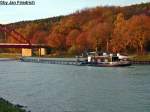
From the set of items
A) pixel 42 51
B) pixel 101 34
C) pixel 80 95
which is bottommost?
pixel 80 95

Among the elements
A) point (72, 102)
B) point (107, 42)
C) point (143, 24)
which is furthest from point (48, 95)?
point (107, 42)

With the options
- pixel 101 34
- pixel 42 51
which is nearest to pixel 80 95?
pixel 101 34

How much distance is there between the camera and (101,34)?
87.7m

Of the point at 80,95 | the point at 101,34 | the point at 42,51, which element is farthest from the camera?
the point at 42,51

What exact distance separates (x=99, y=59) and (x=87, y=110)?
45.6m

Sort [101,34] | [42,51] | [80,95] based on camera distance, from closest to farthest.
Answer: [80,95]
[101,34]
[42,51]

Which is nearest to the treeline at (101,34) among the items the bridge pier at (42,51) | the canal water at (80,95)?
the bridge pier at (42,51)

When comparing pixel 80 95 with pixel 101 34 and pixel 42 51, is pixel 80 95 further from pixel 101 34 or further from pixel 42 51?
pixel 42 51

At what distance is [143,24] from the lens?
78.0m

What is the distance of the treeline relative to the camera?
77750 millimetres

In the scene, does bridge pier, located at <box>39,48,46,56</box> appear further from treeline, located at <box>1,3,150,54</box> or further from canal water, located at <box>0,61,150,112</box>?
canal water, located at <box>0,61,150,112</box>

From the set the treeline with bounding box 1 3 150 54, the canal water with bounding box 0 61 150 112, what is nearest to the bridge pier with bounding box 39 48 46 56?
the treeline with bounding box 1 3 150 54

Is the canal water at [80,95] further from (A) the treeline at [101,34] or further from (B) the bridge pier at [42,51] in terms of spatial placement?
(B) the bridge pier at [42,51]

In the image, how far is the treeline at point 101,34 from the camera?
255 ft
